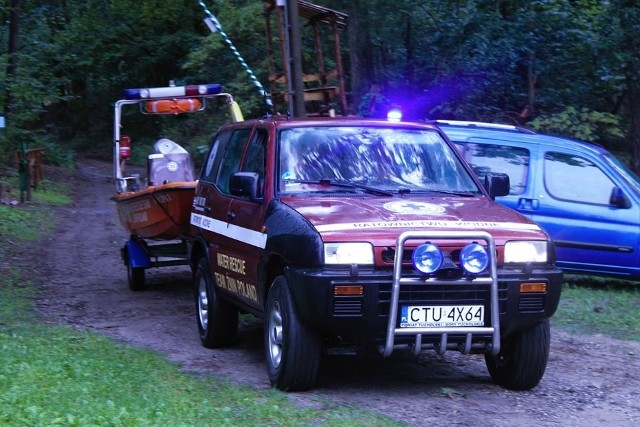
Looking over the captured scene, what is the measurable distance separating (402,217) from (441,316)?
75cm

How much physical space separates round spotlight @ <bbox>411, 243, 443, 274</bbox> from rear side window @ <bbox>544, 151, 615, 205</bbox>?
6.03 m

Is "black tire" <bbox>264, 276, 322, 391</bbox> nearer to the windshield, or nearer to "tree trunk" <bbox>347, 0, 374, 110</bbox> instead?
the windshield

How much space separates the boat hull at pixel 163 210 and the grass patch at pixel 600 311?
4421mm

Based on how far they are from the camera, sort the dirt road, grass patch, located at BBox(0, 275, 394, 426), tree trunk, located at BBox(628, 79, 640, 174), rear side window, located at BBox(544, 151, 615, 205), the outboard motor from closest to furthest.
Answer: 1. grass patch, located at BBox(0, 275, 394, 426)
2. the dirt road
3. rear side window, located at BBox(544, 151, 615, 205)
4. the outboard motor
5. tree trunk, located at BBox(628, 79, 640, 174)

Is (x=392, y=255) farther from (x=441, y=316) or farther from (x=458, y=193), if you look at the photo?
(x=458, y=193)

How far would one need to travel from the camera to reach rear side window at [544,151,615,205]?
38.3ft

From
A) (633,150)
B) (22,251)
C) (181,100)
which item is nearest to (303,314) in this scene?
(181,100)

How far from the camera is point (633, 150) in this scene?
16.4 m

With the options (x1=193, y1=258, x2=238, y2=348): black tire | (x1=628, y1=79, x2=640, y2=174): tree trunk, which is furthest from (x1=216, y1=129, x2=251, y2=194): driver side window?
(x1=628, y1=79, x2=640, y2=174): tree trunk

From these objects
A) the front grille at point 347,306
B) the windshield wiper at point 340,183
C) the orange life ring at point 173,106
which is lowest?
the front grille at point 347,306

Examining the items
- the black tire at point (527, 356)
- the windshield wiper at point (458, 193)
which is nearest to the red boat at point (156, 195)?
the windshield wiper at point (458, 193)

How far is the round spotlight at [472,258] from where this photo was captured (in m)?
6.22

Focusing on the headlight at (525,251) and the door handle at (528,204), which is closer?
the headlight at (525,251)

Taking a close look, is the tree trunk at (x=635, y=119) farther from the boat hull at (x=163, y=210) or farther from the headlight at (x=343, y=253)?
the headlight at (x=343, y=253)
